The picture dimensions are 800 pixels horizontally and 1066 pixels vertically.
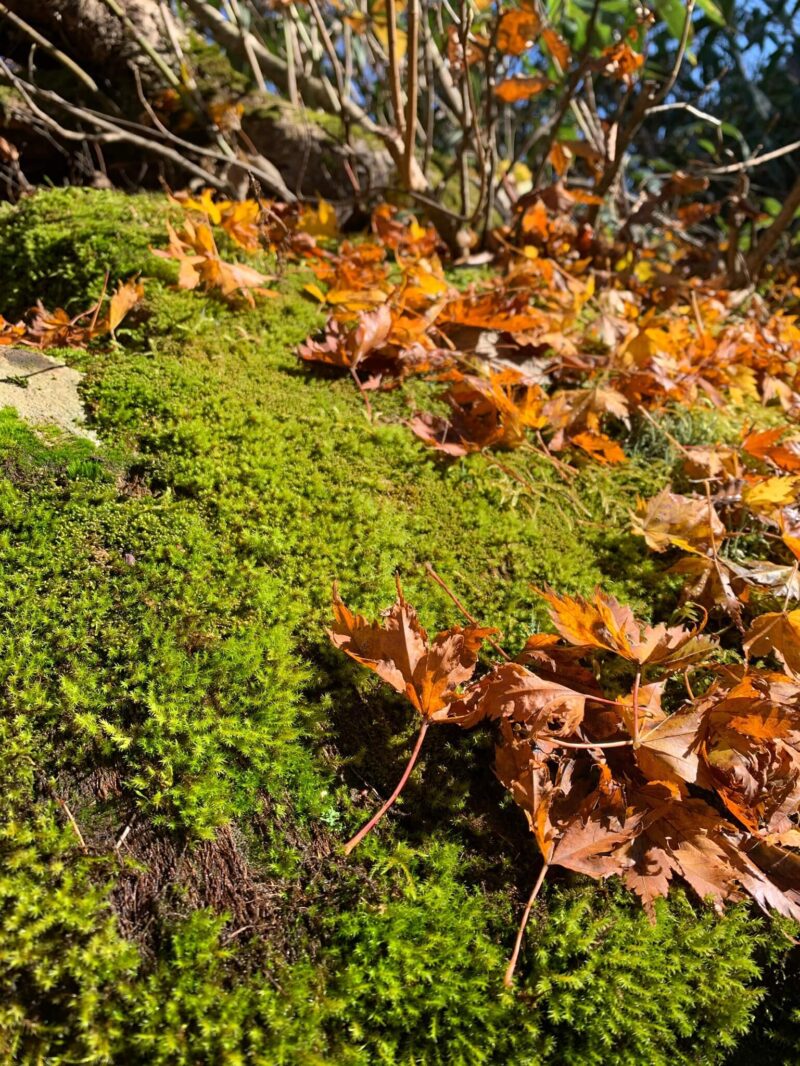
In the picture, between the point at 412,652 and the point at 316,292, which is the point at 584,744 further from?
the point at 316,292

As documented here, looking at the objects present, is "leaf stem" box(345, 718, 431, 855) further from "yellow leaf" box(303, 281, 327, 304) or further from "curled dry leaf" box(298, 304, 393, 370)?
"yellow leaf" box(303, 281, 327, 304)

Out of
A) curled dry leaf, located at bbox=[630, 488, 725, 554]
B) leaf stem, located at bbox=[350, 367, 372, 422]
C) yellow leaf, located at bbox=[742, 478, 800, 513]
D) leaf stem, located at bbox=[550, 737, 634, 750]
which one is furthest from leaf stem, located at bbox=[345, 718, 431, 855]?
yellow leaf, located at bbox=[742, 478, 800, 513]

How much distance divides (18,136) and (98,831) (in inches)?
176

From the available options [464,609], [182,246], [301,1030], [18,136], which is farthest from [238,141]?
[301,1030]

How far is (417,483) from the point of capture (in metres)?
2.03

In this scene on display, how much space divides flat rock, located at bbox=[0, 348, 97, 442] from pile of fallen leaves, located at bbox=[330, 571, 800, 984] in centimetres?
100

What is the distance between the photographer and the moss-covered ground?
1.10 meters

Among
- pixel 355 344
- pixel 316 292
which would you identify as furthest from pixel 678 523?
pixel 316 292

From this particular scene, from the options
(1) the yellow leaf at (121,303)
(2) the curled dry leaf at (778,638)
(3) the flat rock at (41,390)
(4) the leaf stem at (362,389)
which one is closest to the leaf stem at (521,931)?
(2) the curled dry leaf at (778,638)

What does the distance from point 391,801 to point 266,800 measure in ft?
0.81

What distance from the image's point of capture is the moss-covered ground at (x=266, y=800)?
3.60 ft

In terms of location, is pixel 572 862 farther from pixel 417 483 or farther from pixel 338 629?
pixel 417 483

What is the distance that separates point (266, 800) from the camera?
1325mm

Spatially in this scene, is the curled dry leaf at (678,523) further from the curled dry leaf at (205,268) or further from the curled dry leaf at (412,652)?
the curled dry leaf at (205,268)
